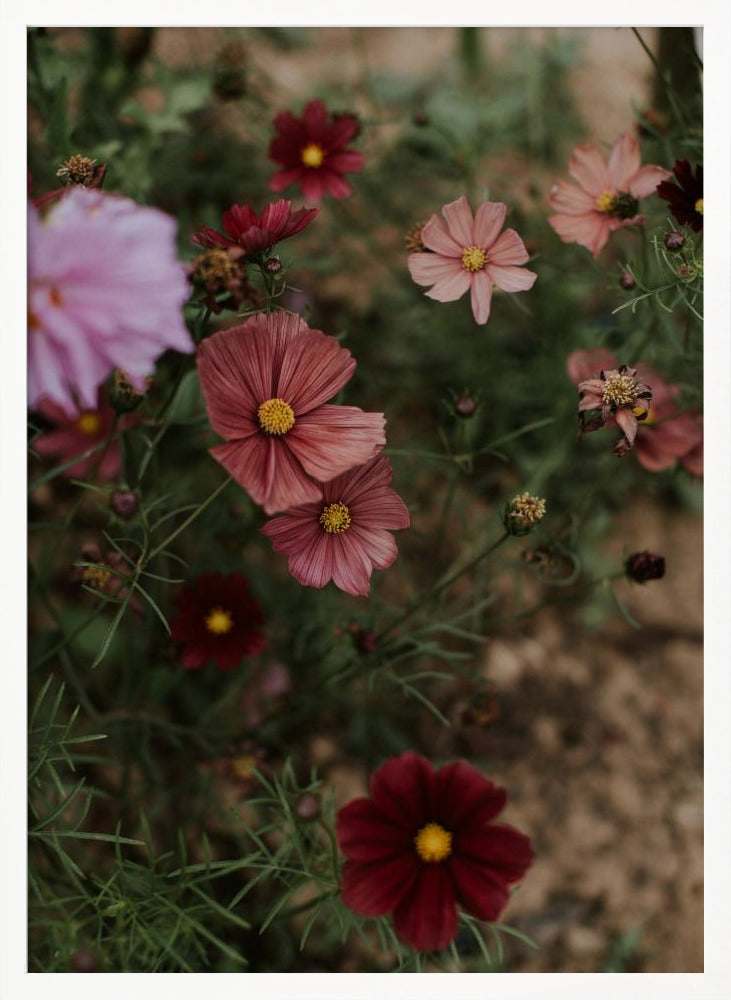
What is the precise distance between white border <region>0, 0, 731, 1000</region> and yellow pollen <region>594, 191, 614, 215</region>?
3.9 inches

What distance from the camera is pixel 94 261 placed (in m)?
0.53

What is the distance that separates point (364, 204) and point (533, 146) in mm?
324

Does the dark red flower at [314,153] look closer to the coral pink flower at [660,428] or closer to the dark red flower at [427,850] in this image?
the coral pink flower at [660,428]

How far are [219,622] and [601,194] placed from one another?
0.63m

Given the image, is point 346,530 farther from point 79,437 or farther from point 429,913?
point 79,437

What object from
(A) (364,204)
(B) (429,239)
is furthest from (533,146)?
(B) (429,239)

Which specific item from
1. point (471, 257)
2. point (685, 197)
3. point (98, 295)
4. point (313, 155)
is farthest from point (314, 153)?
point (98, 295)

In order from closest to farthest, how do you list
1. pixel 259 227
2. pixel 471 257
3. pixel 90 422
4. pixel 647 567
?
pixel 259 227, pixel 471 257, pixel 647 567, pixel 90 422

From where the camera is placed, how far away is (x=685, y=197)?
2.60 feet

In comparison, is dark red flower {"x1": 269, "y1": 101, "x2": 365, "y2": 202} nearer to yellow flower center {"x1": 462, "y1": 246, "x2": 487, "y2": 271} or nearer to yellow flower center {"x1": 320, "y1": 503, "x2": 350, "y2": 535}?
yellow flower center {"x1": 462, "y1": 246, "x2": 487, "y2": 271}

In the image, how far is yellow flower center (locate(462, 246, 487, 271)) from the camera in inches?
30.2

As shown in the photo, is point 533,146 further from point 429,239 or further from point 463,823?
point 463,823

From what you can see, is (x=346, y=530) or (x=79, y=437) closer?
(x=346, y=530)

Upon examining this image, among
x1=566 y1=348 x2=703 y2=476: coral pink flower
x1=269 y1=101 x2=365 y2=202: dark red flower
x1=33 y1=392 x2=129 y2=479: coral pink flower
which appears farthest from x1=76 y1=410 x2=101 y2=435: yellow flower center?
x1=566 y1=348 x2=703 y2=476: coral pink flower
